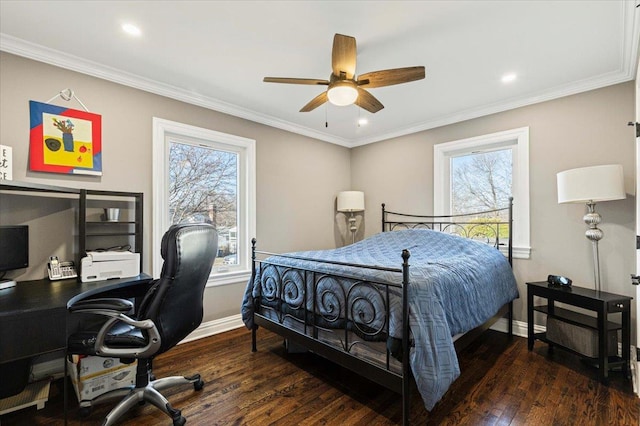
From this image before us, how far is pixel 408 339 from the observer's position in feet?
5.35

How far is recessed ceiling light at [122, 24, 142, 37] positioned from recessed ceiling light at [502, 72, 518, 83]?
3.02 meters

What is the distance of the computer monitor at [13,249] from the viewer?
6.48ft

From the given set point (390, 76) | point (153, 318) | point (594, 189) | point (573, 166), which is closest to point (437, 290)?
point (390, 76)

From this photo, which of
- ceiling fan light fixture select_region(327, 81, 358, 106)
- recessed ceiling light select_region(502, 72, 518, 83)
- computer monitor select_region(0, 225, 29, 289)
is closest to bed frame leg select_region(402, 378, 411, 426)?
ceiling fan light fixture select_region(327, 81, 358, 106)

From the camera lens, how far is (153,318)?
65.1 inches

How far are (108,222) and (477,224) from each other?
3830 mm

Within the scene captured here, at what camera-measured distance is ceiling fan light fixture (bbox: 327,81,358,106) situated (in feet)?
6.58

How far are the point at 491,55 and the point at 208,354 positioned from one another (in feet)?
11.5

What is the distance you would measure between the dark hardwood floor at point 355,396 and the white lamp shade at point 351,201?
2.30m

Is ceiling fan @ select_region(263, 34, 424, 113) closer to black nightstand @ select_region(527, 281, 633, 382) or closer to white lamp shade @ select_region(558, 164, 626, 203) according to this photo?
white lamp shade @ select_region(558, 164, 626, 203)

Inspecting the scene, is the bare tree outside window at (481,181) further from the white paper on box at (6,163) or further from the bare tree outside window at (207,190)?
the white paper on box at (6,163)

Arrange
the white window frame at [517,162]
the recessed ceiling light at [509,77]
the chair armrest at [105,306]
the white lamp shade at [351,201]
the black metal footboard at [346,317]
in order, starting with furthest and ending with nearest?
the white lamp shade at [351,201], the white window frame at [517,162], the recessed ceiling light at [509,77], the black metal footboard at [346,317], the chair armrest at [105,306]

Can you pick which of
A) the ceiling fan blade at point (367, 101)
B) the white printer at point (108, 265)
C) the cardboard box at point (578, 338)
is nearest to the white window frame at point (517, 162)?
the cardboard box at point (578, 338)

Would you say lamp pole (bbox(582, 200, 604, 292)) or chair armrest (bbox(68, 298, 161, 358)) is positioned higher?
lamp pole (bbox(582, 200, 604, 292))
